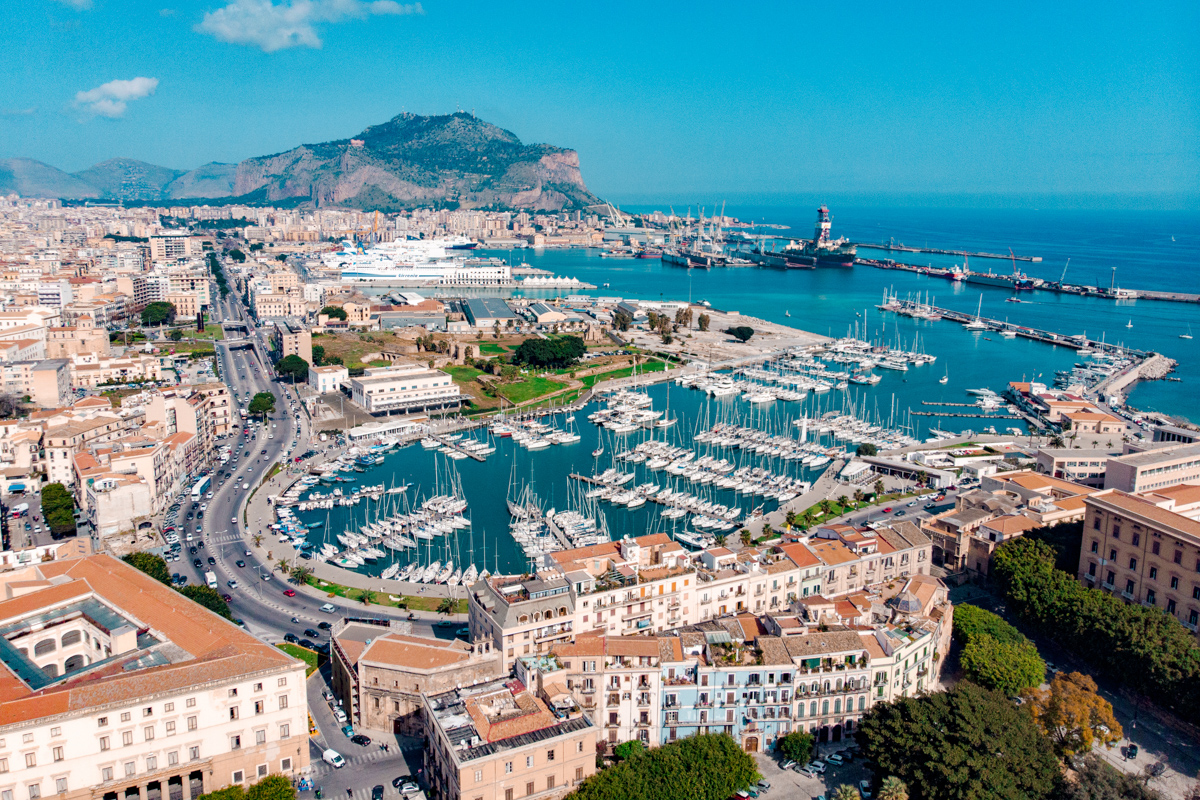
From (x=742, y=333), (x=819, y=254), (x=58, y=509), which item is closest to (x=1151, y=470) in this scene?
(x=58, y=509)

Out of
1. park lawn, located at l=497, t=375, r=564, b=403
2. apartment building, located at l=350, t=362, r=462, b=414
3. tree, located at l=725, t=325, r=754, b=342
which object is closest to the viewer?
apartment building, located at l=350, t=362, r=462, b=414

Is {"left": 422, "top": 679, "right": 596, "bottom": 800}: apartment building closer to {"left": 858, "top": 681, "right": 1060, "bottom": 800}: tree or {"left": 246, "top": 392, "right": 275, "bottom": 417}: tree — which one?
{"left": 858, "top": 681, "right": 1060, "bottom": 800}: tree

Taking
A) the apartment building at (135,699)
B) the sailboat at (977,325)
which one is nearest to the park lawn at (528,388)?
the apartment building at (135,699)

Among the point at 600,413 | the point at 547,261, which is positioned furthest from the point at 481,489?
the point at 547,261

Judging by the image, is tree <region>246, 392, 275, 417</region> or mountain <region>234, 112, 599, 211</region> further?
mountain <region>234, 112, 599, 211</region>

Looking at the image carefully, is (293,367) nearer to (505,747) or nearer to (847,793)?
(505,747)

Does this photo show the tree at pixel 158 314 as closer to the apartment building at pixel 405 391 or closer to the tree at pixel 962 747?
the apartment building at pixel 405 391

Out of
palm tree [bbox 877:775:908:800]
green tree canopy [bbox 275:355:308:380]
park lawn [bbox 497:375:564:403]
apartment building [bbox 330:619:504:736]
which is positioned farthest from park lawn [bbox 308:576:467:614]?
green tree canopy [bbox 275:355:308:380]
